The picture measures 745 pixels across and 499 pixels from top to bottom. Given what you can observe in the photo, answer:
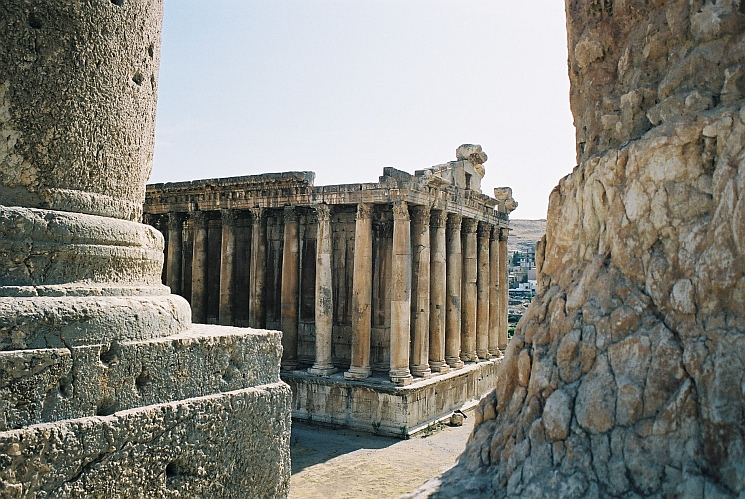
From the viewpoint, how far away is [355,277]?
2008cm

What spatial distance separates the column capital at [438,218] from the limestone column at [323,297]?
13.5 ft

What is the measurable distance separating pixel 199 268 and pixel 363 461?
39.3 feet

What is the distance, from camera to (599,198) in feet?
19.4

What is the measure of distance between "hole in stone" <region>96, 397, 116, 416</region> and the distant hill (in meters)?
131

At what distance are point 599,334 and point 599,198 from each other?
1.49 meters

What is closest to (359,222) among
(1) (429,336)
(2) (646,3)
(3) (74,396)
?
(1) (429,336)

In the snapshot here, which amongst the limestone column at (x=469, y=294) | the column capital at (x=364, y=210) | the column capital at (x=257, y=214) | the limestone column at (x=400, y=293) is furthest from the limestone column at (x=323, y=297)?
the limestone column at (x=469, y=294)

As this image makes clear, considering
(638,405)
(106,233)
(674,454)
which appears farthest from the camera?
(638,405)

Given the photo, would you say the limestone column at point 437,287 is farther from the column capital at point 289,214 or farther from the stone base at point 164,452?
the stone base at point 164,452

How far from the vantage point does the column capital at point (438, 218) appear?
21844 millimetres

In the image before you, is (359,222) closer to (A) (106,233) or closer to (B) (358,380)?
(B) (358,380)

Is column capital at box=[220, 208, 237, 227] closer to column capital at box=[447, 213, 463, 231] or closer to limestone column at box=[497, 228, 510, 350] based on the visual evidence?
column capital at box=[447, 213, 463, 231]

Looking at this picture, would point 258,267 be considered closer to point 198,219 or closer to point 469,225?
point 198,219

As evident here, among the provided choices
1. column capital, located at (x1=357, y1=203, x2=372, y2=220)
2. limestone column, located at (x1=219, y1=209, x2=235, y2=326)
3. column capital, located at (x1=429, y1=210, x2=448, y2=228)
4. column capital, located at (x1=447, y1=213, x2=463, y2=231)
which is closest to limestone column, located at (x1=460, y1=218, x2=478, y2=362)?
column capital, located at (x1=447, y1=213, x2=463, y2=231)
